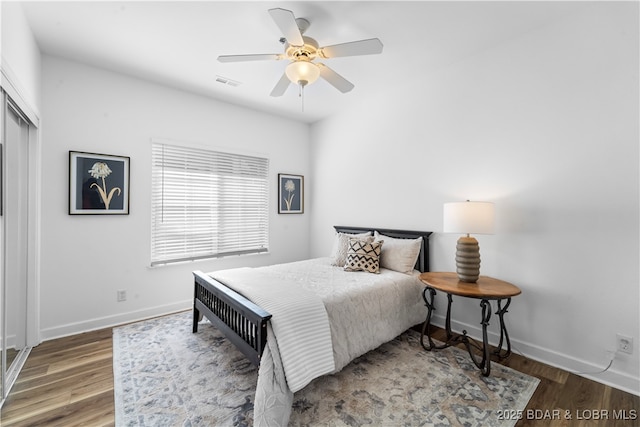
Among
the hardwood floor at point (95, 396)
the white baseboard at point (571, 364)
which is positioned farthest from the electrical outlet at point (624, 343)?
the hardwood floor at point (95, 396)

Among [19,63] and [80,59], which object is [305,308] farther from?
[80,59]

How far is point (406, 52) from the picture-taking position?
2719 millimetres

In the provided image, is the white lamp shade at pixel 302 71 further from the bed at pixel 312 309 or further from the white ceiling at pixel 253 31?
the bed at pixel 312 309

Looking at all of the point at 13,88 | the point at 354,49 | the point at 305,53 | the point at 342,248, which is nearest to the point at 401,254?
the point at 342,248

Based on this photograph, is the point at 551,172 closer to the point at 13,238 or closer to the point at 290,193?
the point at 290,193

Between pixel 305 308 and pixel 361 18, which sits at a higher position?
pixel 361 18

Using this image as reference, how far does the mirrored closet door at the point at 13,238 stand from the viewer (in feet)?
6.25

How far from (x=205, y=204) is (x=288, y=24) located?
2638 millimetres

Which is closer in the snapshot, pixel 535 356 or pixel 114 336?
pixel 535 356

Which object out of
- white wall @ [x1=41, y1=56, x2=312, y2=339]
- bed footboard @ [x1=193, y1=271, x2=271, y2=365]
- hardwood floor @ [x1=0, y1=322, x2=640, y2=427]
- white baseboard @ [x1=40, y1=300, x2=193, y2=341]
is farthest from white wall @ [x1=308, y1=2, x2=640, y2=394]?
white baseboard @ [x1=40, y1=300, x2=193, y2=341]

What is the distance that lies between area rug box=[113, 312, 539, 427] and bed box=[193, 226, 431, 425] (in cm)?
19

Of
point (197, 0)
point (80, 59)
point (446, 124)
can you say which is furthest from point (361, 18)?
point (80, 59)

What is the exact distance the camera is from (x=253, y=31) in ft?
7.84

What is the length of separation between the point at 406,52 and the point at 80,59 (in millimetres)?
3244
